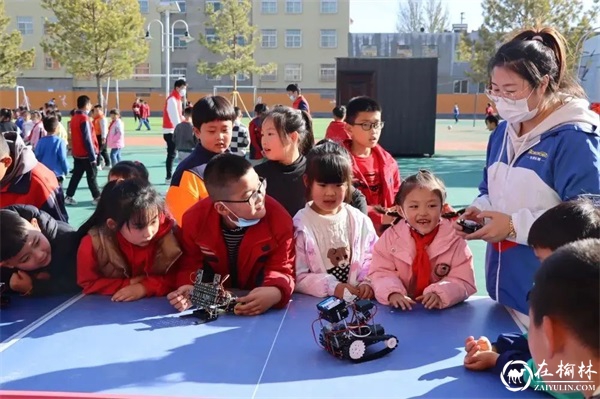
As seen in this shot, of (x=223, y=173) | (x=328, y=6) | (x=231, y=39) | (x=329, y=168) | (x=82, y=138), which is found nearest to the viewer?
(x=223, y=173)

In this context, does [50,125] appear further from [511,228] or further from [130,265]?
[511,228]

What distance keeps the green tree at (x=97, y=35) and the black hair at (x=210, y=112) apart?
82.7ft

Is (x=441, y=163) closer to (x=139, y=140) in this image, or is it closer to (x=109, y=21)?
(x=139, y=140)

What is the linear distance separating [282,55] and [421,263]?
41.4m

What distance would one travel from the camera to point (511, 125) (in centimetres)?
261

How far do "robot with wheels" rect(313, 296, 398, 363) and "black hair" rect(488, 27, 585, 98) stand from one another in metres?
1.10

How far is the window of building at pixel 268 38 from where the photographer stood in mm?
42656

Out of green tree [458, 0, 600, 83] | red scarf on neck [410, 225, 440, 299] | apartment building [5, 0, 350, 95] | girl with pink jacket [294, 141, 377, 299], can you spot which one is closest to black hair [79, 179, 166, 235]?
girl with pink jacket [294, 141, 377, 299]

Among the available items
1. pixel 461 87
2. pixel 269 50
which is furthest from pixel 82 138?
pixel 461 87

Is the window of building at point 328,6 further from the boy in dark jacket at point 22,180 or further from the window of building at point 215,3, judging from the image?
the boy in dark jacket at point 22,180

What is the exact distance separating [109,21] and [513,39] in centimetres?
2823

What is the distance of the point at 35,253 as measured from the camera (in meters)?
2.83

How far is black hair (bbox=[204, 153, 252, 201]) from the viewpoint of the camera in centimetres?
271

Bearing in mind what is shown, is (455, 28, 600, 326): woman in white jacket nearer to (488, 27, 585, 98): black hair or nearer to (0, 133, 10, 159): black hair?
(488, 27, 585, 98): black hair
